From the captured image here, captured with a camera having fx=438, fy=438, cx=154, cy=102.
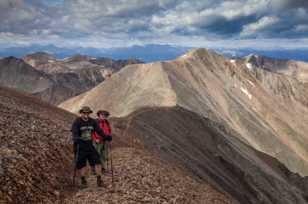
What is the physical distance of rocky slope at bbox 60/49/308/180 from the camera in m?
101

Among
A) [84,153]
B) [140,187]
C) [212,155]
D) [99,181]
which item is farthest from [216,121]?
[84,153]

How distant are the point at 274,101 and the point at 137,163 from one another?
14010 centimetres

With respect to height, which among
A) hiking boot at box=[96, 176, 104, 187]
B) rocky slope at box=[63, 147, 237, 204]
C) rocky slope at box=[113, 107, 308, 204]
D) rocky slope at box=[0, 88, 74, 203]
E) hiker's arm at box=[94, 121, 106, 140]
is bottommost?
rocky slope at box=[113, 107, 308, 204]

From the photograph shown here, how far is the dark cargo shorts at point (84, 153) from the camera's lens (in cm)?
1695

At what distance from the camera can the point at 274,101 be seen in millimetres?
156000

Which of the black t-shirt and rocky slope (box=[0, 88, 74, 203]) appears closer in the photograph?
rocky slope (box=[0, 88, 74, 203])

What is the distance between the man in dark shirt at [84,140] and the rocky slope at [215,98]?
217 feet

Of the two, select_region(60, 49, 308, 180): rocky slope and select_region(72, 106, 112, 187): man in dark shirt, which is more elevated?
select_region(72, 106, 112, 187): man in dark shirt

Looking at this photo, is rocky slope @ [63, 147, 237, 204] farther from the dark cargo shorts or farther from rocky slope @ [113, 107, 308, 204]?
rocky slope @ [113, 107, 308, 204]

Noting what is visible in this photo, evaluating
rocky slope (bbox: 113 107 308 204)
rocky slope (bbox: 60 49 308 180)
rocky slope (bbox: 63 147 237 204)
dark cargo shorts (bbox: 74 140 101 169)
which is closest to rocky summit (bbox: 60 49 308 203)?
rocky slope (bbox: 60 49 308 180)

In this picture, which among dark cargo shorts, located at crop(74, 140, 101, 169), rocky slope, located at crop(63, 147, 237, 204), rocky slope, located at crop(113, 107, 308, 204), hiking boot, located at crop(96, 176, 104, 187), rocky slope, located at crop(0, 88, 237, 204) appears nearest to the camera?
rocky slope, located at crop(0, 88, 237, 204)

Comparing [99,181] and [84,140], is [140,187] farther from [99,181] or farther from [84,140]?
[84,140]

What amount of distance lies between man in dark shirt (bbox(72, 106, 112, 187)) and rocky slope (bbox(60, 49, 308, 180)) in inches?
2601

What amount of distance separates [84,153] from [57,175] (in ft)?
6.15
